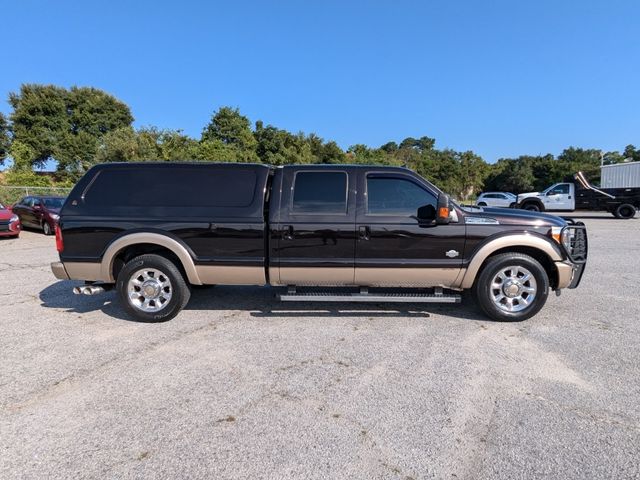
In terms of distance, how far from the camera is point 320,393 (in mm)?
3016

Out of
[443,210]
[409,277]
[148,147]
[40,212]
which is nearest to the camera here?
[443,210]

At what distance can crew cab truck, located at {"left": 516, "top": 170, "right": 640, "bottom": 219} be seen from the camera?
744 inches

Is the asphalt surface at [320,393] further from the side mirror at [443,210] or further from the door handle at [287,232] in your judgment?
the side mirror at [443,210]

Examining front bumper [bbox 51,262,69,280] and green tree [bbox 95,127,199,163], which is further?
green tree [bbox 95,127,199,163]

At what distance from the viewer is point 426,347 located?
12.7 feet

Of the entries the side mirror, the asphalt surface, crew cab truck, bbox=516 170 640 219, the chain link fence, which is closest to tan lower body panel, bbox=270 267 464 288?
the asphalt surface

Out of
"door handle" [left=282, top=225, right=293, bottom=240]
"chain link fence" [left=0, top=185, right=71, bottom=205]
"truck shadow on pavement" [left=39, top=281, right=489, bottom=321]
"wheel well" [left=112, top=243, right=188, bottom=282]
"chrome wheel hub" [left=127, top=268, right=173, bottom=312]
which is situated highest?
"chain link fence" [left=0, top=185, right=71, bottom=205]

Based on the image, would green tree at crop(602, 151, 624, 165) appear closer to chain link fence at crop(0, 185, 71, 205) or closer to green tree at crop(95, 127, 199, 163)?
green tree at crop(95, 127, 199, 163)

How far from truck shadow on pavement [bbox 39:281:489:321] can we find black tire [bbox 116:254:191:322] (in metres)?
0.29

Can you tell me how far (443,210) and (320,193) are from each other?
146cm

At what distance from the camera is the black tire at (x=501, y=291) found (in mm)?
4438

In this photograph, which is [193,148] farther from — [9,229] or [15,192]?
[9,229]

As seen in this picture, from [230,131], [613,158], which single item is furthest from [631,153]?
[230,131]

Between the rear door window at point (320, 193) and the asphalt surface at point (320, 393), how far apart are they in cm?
137
